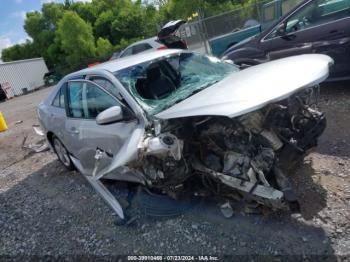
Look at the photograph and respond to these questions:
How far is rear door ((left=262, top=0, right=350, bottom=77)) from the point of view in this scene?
5.21 metres

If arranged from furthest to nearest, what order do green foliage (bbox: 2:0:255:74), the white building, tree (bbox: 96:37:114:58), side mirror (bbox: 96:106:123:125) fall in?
1. tree (bbox: 96:37:114:58)
2. green foliage (bbox: 2:0:255:74)
3. the white building
4. side mirror (bbox: 96:106:123:125)

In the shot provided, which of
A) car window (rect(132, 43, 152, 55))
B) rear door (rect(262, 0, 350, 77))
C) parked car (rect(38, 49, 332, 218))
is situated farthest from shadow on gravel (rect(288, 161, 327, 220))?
car window (rect(132, 43, 152, 55))

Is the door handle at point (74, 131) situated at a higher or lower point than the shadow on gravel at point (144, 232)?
higher

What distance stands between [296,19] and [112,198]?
436cm

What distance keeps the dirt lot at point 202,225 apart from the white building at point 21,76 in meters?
28.1

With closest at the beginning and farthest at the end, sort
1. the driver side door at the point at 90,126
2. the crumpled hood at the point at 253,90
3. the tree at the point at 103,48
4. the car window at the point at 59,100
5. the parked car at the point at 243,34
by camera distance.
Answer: the crumpled hood at the point at 253,90
the driver side door at the point at 90,126
the car window at the point at 59,100
the parked car at the point at 243,34
the tree at the point at 103,48

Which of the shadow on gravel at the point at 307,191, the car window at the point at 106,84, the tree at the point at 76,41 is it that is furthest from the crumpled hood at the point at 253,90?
the tree at the point at 76,41

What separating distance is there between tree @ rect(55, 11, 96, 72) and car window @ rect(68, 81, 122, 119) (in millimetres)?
34754

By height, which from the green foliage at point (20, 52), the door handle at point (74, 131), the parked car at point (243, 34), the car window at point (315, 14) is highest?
the car window at point (315, 14)

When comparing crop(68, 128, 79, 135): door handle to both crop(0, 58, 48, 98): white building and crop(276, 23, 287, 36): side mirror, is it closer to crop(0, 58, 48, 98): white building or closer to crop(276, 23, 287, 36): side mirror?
crop(276, 23, 287, 36): side mirror

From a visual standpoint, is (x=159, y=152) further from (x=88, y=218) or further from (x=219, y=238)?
(x=88, y=218)

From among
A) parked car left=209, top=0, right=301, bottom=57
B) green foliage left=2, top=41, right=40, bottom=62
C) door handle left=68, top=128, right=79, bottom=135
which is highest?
door handle left=68, top=128, right=79, bottom=135

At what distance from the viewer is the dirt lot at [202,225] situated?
2.85 meters

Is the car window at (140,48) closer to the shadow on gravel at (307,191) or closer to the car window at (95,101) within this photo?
the car window at (95,101)
